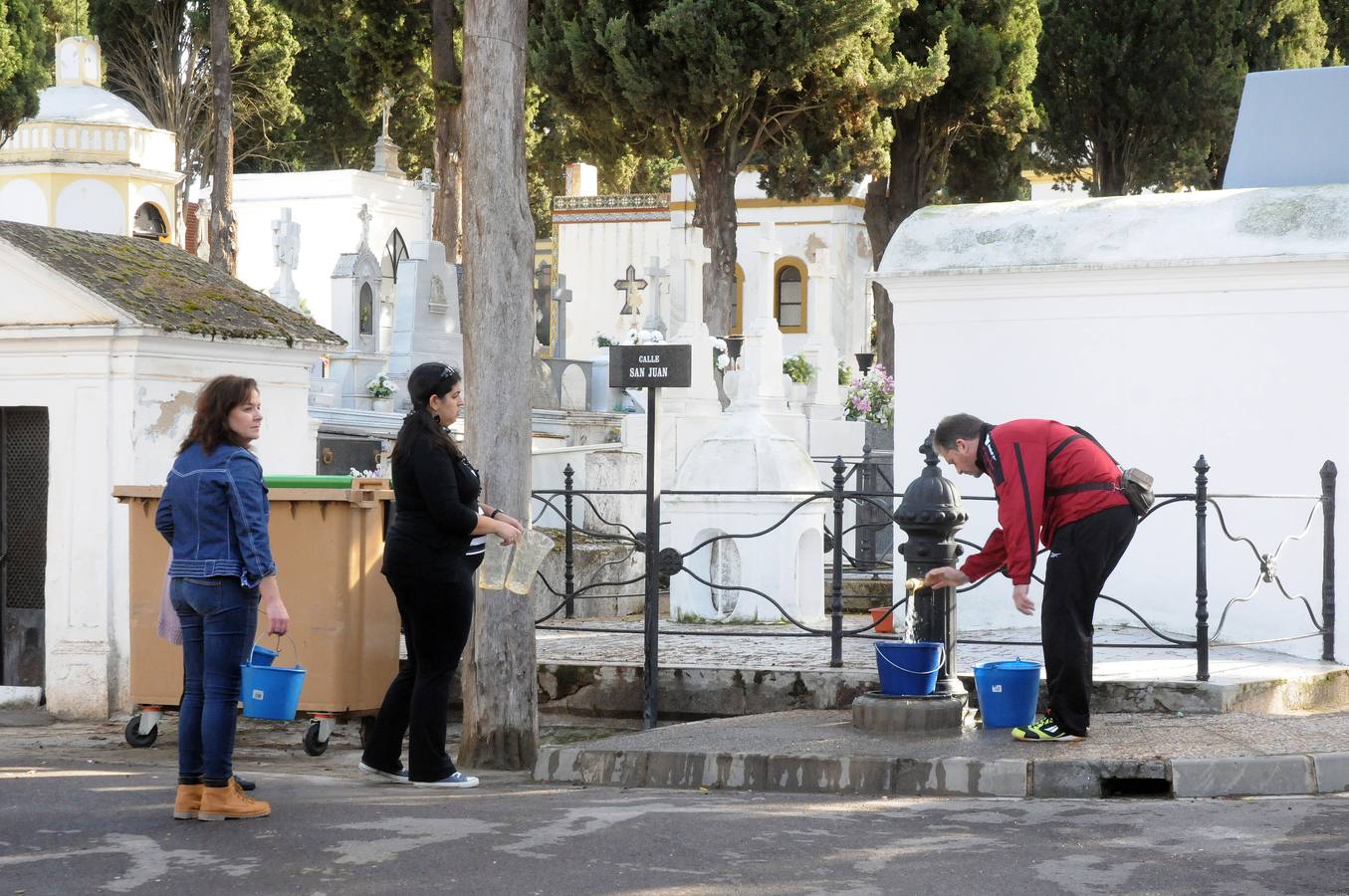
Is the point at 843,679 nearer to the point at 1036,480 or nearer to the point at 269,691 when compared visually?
the point at 1036,480

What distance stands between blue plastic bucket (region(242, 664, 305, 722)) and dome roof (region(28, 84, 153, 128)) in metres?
35.3

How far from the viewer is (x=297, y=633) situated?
8.55 metres

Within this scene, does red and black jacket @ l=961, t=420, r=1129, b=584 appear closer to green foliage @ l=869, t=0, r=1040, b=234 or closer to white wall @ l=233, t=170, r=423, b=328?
green foliage @ l=869, t=0, r=1040, b=234

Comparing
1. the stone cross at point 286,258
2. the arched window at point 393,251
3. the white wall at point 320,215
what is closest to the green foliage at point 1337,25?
the arched window at point 393,251

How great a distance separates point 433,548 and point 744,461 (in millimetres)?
6087

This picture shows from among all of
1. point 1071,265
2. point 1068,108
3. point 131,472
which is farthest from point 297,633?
point 1068,108

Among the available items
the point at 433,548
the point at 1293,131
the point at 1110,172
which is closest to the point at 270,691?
the point at 433,548

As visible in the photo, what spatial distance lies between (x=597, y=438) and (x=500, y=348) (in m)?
14.1

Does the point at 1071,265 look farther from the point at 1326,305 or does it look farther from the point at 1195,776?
the point at 1195,776

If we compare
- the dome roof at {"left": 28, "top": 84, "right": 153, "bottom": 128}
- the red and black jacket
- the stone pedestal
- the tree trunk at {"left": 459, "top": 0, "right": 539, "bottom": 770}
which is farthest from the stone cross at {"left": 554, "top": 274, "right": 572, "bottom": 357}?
the red and black jacket

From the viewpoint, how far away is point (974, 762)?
6906 mm

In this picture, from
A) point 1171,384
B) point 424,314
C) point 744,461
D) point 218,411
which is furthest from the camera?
point 424,314

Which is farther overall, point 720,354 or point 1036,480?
point 720,354

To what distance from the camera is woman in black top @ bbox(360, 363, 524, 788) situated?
684 cm
